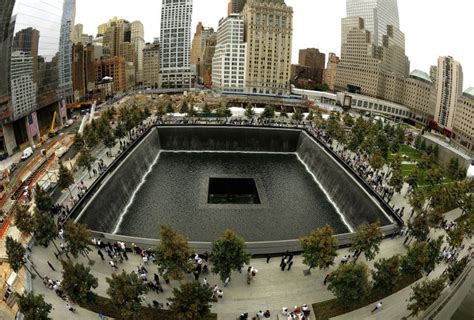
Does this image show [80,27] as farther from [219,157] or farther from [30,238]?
[30,238]

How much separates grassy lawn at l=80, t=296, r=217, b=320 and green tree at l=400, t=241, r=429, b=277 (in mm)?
14937

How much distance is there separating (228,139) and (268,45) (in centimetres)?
6980

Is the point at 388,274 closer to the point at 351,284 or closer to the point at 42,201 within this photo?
the point at 351,284

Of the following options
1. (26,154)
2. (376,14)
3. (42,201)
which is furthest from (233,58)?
(42,201)

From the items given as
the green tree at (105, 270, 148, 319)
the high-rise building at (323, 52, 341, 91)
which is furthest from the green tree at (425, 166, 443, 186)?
the high-rise building at (323, 52, 341, 91)

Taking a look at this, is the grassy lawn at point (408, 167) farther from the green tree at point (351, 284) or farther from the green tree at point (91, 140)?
the green tree at point (91, 140)

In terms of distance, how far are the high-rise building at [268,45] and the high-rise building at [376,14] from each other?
56966mm

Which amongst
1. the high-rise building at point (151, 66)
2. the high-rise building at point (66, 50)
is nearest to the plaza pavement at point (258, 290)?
the high-rise building at point (66, 50)

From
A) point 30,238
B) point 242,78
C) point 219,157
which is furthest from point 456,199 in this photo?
point 242,78

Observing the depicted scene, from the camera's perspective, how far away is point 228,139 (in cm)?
6831

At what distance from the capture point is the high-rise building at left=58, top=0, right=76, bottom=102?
9019 centimetres

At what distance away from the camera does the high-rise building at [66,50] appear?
9019 centimetres

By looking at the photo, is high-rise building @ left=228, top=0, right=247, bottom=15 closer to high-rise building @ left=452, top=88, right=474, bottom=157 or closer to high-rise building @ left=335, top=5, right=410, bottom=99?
high-rise building @ left=335, top=5, right=410, bottom=99

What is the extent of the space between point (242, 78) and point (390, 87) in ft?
202
